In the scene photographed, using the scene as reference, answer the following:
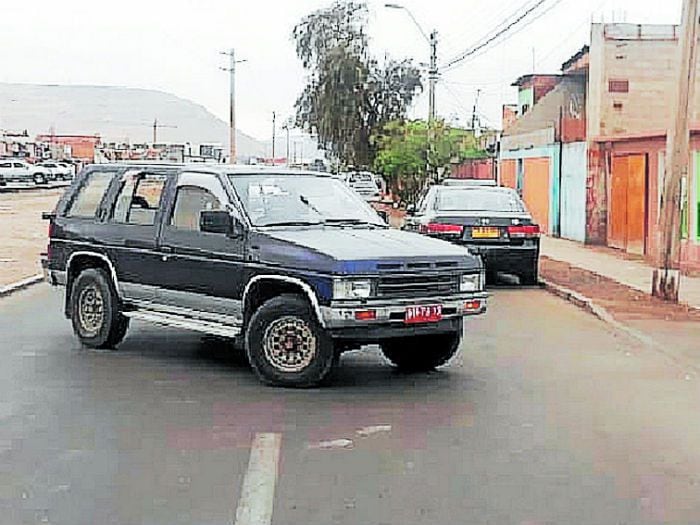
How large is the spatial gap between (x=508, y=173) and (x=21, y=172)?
129 ft

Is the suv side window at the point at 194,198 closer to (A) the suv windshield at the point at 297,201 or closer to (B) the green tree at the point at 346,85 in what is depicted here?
(A) the suv windshield at the point at 297,201

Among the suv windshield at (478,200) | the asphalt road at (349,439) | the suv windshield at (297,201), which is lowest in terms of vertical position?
the asphalt road at (349,439)

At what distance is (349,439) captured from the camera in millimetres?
8109

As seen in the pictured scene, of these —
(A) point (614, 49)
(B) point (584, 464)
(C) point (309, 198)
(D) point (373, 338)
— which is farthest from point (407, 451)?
(A) point (614, 49)

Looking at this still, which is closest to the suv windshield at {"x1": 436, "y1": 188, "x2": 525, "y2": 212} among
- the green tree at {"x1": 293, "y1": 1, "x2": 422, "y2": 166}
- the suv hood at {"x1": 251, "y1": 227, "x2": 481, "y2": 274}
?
the suv hood at {"x1": 251, "y1": 227, "x2": 481, "y2": 274}

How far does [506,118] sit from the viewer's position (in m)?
66.2

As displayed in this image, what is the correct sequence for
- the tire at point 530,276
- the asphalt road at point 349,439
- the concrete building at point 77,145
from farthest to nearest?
the concrete building at point 77,145
the tire at point 530,276
the asphalt road at point 349,439

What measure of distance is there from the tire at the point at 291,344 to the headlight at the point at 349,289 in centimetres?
36

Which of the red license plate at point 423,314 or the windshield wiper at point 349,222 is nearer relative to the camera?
the red license plate at point 423,314

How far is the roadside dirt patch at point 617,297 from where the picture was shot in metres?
15.2

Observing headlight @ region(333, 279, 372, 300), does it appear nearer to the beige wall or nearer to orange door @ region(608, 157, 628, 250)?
orange door @ region(608, 157, 628, 250)

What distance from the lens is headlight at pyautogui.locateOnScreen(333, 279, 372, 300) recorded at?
9727mm

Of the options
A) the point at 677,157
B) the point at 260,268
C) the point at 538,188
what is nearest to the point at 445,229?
the point at 677,157

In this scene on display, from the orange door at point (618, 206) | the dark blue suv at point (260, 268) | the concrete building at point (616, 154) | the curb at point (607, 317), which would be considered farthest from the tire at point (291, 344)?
the orange door at point (618, 206)
